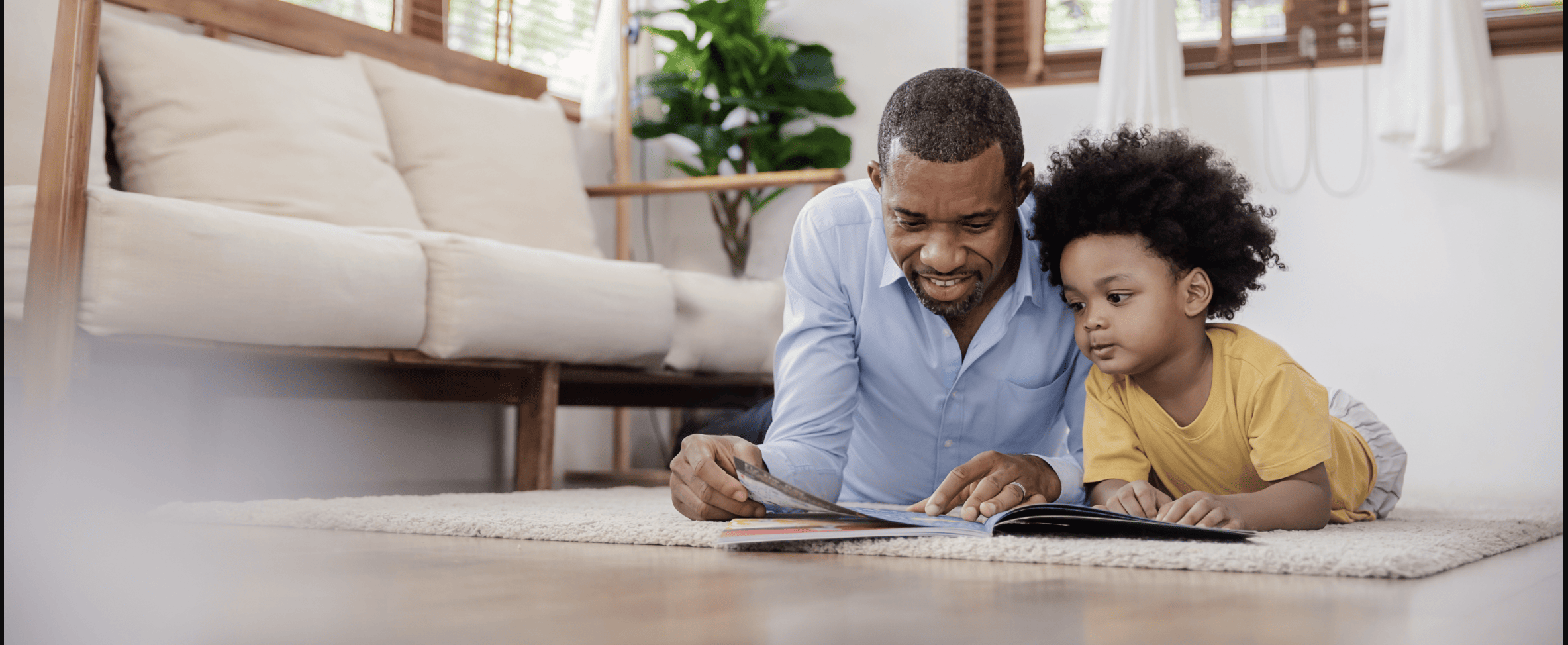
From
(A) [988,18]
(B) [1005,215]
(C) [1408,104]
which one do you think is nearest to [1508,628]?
(B) [1005,215]

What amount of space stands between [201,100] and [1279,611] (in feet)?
6.39

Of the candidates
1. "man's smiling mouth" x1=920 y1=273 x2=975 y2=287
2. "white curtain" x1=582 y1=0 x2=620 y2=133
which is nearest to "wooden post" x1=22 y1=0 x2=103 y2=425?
"man's smiling mouth" x1=920 y1=273 x2=975 y2=287

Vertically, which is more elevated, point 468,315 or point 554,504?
point 468,315

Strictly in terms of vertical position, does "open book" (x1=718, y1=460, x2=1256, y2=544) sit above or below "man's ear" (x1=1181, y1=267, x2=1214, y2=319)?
below

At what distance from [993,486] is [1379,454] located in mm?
704

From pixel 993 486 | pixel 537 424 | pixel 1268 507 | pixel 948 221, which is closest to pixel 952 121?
pixel 948 221

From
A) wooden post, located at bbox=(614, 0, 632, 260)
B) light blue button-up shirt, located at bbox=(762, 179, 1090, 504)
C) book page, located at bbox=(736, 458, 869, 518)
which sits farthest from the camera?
wooden post, located at bbox=(614, 0, 632, 260)

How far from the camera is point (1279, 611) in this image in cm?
69

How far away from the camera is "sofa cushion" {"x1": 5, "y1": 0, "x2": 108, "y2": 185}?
5.72 feet

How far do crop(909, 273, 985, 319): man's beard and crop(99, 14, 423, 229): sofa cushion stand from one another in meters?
1.26

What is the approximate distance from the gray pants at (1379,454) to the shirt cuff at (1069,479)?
35 centimetres

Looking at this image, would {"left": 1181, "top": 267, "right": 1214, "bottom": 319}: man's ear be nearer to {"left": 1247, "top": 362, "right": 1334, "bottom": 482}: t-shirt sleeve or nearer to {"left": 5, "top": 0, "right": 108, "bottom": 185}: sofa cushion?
{"left": 1247, "top": 362, "right": 1334, "bottom": 482}: t-shirt sleeve

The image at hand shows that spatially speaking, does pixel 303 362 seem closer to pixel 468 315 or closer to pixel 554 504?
pixel 468 315

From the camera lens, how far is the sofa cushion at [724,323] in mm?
2410
